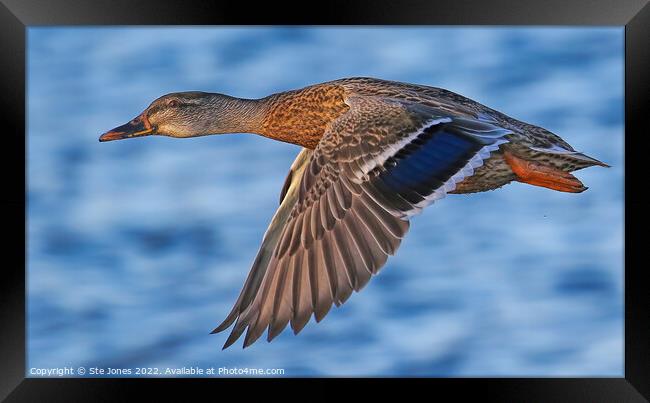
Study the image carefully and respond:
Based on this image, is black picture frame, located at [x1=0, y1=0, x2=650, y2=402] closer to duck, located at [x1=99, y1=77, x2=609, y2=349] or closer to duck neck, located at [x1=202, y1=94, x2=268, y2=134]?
duck, located at [x1=99, y1=77, x2=609, y2=349]

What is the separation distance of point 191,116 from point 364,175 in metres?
1.79

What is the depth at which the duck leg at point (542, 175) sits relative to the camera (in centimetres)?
529

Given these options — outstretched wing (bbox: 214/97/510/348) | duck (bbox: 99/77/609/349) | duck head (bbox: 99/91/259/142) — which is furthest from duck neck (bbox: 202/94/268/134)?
outstretched wing (bbox: 214/97/510/348)

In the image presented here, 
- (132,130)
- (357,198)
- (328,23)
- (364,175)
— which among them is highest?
(328,23)

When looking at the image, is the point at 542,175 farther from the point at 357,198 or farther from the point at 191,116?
the point at 191,116

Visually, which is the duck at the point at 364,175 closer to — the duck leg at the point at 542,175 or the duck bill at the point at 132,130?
the duck leg at the point at 542,175

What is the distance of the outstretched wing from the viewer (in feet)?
15.0

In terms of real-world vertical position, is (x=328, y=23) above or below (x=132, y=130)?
above

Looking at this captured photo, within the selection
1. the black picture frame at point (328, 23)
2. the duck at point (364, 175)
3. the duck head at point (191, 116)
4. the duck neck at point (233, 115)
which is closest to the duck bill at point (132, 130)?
the duck head at point (191, 116)

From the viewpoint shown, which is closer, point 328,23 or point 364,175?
point 364,175

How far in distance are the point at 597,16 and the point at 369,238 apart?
2.08 metres

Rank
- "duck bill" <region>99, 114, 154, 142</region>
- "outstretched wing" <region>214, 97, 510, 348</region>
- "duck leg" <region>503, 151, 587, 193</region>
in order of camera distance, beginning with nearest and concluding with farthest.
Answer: "outstretched wing" <region>214, 97, 510, 348</region> < "duck leg" <region>503, 151, 587, 193</region> < "duck bill" <region>99, 114, 154, 142</region>

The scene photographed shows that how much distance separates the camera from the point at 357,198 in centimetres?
474

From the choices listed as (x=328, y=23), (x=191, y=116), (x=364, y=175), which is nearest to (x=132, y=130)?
(x=191, y=116)
